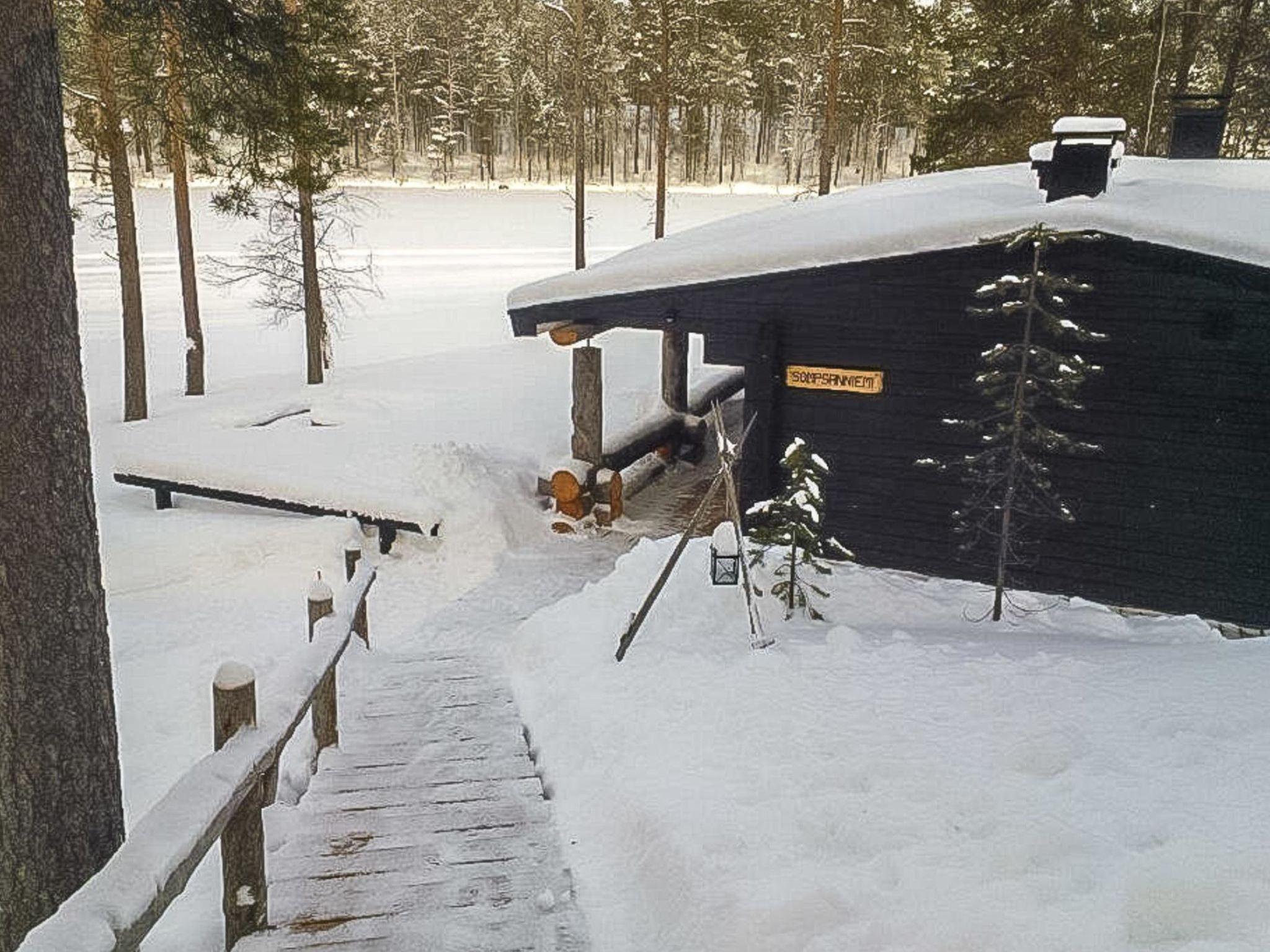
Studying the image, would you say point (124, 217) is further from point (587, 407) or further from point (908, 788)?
point (908, 788)

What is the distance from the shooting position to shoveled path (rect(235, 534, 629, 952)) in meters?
3.67

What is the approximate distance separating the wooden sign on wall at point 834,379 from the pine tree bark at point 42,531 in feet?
24.8

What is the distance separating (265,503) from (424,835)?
933 centimetres

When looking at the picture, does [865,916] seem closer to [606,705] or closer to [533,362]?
[606,705]

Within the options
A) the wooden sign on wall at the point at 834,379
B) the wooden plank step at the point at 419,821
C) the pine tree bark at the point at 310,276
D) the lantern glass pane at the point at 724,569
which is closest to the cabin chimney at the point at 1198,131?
the wooden sign on wall at the point at 834,379

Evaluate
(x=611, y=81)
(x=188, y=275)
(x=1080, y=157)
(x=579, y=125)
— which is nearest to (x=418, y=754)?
(x=1080, y=157)

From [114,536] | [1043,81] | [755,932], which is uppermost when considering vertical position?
[1043,81]

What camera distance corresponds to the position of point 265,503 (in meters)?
12.7

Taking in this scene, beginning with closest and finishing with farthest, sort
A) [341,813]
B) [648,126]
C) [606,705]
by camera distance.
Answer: [341,813]
[606,705]
[648,126]

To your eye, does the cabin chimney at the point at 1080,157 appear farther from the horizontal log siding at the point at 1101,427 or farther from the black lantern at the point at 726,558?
the black lantern at the point at 726,558

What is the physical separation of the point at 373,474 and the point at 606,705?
796 centimetres

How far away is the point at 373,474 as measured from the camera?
42.0 feet

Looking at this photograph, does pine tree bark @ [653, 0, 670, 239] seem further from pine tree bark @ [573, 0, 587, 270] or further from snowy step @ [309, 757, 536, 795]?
snowy step @ [309, 757, 536, 795]

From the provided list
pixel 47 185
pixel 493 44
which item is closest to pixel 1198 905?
pixel 47 185
